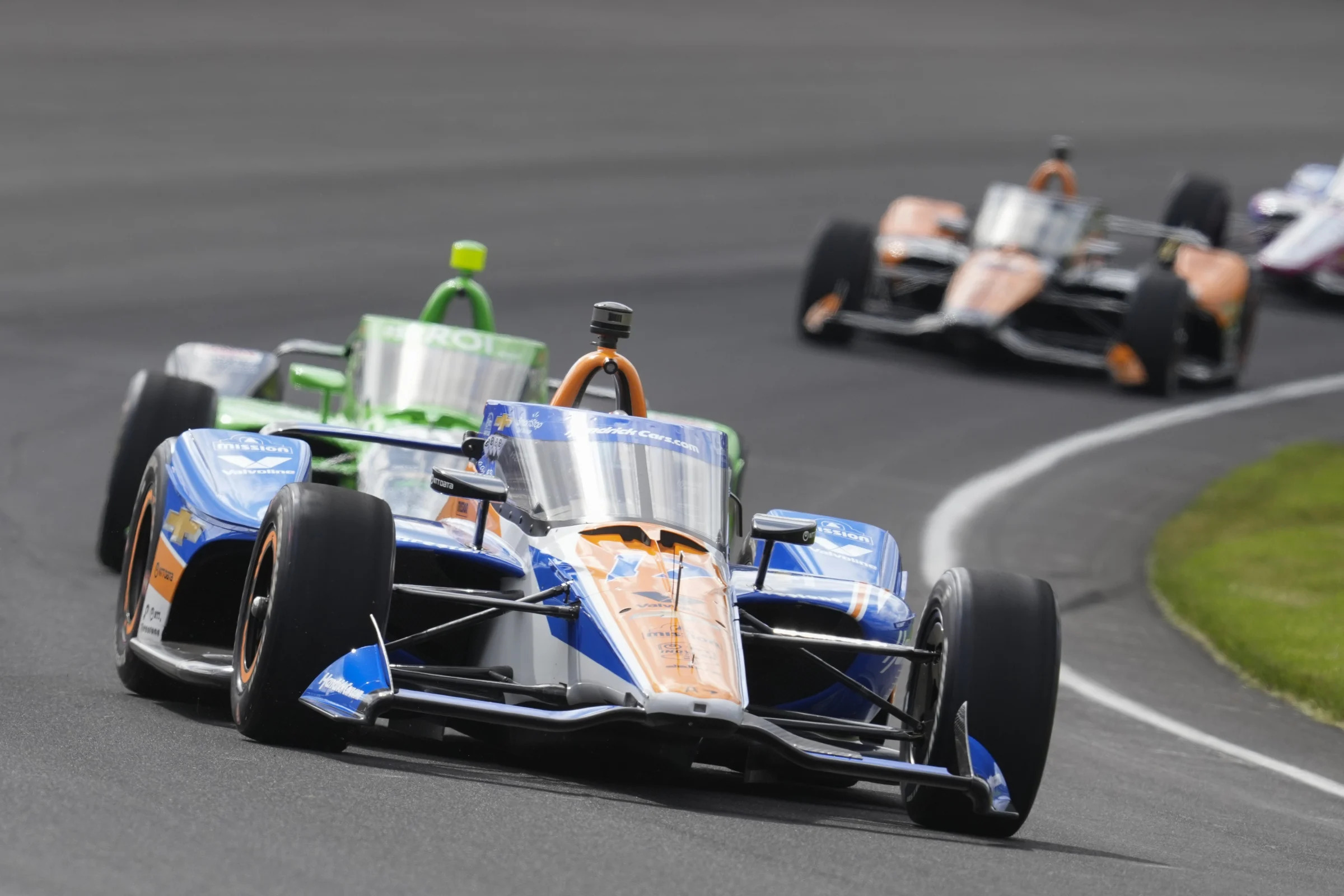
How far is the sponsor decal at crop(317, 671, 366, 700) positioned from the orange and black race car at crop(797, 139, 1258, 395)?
561 inches

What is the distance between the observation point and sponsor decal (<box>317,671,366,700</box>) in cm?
748

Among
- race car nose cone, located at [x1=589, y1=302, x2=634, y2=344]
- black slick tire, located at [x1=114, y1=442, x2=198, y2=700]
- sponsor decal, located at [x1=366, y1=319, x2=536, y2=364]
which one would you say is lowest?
black slick tire, located at [x1=114, y1=442, x2=198, y2=700]

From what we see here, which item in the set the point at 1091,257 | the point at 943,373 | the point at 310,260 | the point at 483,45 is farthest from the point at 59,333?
the point at 483,45

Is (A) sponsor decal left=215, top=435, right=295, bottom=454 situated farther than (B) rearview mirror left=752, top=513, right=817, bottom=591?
Yes

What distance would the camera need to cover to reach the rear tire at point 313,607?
7625mm

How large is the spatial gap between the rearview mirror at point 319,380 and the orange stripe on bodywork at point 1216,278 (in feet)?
35.7

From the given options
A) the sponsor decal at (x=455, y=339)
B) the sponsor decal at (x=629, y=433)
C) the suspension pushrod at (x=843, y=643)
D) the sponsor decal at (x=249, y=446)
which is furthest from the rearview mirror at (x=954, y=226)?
the suspension pushrod at (x=843, y=643)

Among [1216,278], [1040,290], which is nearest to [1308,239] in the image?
[1216,278]

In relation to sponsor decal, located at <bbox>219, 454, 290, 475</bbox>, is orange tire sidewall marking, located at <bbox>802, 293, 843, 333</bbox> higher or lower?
lower

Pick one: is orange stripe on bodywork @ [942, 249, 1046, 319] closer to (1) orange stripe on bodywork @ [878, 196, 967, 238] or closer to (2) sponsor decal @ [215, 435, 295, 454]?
(1) orange stripe on bodywork @ [878, 196, 967, 238]

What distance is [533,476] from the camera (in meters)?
8.54

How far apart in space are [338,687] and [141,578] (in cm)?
212

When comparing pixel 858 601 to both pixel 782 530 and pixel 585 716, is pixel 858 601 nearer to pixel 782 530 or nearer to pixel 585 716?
pixel 782 530

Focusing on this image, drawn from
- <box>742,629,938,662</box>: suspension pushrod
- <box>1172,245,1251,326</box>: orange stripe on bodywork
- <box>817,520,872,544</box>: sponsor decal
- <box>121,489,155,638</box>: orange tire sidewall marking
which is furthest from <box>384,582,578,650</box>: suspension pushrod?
<box>1172,245,1251,326</box>: orange stripe on bodywork
